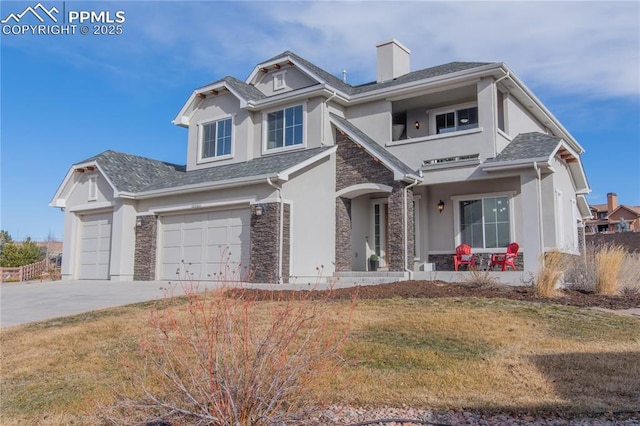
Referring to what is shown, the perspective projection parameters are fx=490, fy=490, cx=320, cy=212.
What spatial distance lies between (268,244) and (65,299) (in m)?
5.52

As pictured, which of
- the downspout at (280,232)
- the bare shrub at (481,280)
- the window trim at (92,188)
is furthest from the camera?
the window trim at (92,188)

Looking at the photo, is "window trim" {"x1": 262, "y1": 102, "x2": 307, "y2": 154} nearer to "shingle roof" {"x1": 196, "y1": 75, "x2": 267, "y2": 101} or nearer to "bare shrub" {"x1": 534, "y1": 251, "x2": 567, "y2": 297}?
"shingle roof" {"x1": 196, "y1": 75, "x2": 267, "y2": 101}

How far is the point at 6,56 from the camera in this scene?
1393 centimetres

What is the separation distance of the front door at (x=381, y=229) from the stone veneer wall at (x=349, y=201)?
1.31 meters

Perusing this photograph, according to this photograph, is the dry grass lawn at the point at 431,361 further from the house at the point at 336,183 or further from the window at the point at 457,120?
the window at the point at 457,120

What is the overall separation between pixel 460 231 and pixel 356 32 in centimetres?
759

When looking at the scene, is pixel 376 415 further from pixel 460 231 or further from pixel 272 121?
pixel 272 121

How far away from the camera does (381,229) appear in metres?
16.9

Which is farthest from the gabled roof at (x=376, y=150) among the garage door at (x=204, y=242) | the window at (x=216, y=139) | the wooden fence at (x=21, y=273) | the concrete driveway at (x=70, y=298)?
the wooden fence at (x=21, y=273)

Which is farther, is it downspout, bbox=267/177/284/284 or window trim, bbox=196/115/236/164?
window trim, bbox=196/115/236/164

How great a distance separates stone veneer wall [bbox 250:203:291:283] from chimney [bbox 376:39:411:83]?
7269 millimetres

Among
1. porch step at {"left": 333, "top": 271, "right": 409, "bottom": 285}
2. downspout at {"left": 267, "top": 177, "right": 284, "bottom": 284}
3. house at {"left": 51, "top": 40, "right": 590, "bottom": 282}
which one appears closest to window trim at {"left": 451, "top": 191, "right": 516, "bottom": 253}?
house at {"left": 51, "top": 40, "right": 590, "bottom": 282}

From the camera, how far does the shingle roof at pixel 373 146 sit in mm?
14728

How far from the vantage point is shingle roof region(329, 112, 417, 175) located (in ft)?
48.3
